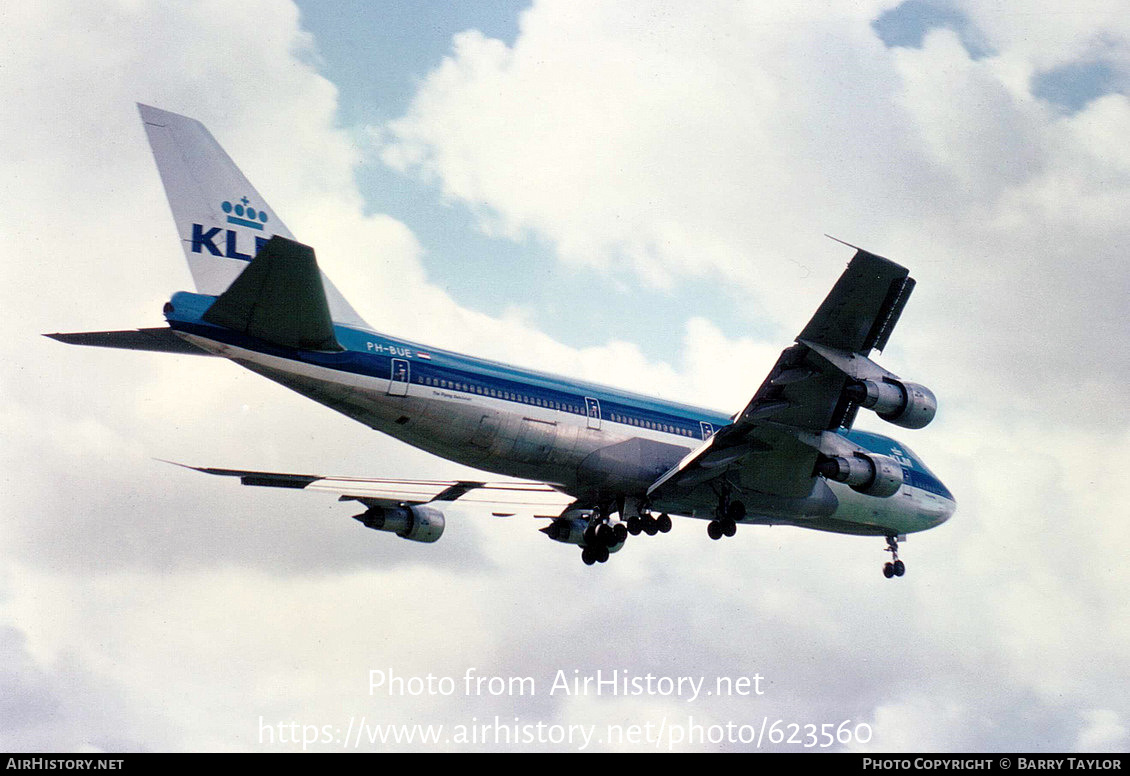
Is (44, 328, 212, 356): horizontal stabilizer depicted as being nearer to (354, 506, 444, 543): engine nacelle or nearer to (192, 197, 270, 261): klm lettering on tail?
(192, 197, 270, 261): klm lettering on tail

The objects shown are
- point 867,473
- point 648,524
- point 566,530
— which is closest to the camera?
point 867,473

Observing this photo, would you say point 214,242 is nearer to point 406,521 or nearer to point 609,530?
point 406,521

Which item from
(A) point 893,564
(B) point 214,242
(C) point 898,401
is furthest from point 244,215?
(A) point 893,564

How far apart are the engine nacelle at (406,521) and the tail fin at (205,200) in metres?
5.97

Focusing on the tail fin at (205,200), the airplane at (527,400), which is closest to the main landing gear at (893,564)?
the airplane at (527,400)

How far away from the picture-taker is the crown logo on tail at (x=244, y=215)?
70.0 feet

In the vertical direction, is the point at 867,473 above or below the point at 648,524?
above

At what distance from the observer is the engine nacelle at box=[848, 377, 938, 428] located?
21422 millimetres

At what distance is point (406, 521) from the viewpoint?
85.5 feet

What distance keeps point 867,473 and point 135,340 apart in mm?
14859

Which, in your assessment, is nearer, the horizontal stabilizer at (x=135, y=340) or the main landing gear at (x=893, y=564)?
the horizontal stabilizer at (x=135, y=340)

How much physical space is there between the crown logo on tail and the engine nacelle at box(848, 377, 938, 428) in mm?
12129

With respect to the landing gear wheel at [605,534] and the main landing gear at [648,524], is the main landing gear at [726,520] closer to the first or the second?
the main landing gear at [648,524]

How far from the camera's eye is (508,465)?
2314 cm
